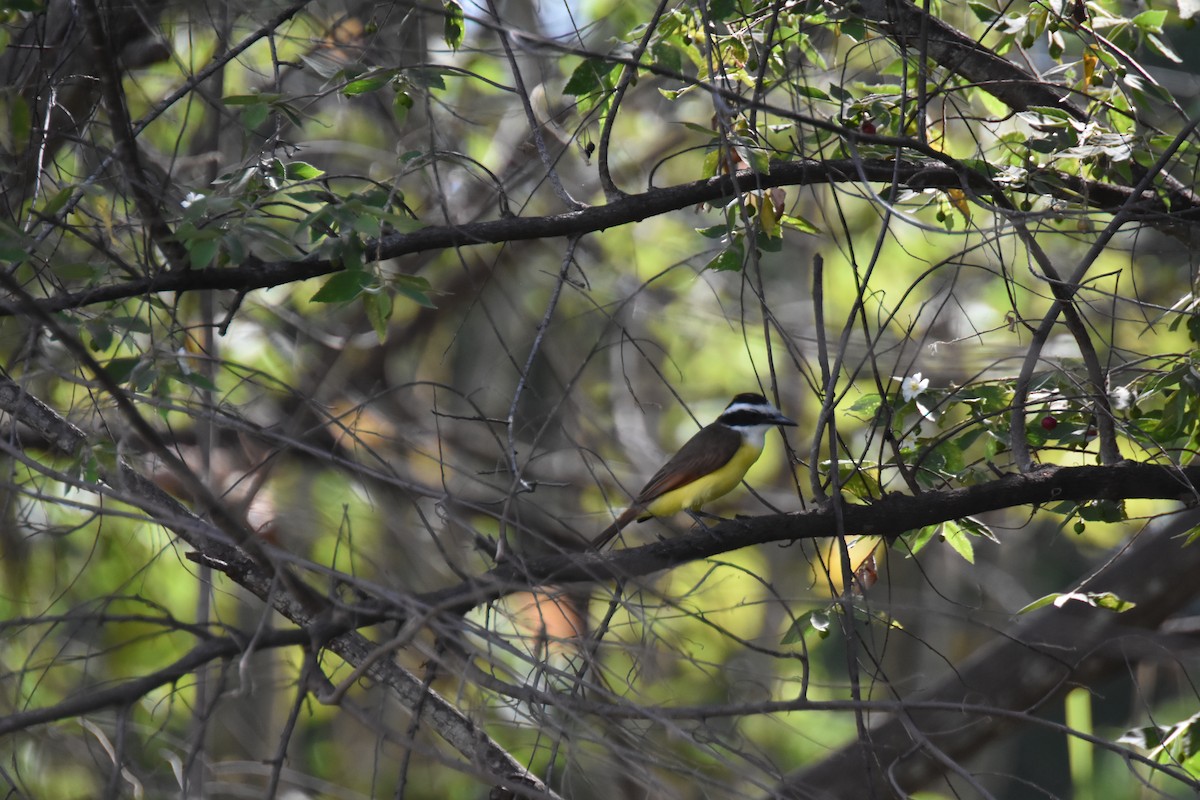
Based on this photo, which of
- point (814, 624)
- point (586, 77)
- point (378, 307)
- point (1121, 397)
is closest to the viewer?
point (378, 307)

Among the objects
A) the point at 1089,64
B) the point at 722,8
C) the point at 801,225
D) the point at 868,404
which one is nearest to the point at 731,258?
the point at 801,225

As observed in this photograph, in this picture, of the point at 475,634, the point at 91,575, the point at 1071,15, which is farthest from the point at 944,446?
the point at 91,575

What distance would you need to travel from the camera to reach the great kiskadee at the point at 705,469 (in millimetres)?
4574

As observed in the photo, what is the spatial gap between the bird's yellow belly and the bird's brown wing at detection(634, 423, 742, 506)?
0.08 ft

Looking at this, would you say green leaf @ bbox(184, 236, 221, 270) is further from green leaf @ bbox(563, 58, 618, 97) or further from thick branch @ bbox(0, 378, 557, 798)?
green leaf @ bbox(563, 58, 618, 97)

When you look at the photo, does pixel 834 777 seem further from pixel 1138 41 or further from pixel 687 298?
pixel 1138 41

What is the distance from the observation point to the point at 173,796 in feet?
9.13

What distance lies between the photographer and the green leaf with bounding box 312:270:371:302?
92.2 inches

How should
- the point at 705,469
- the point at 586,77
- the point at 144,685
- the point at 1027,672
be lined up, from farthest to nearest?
1. the point at 1027,672
2. the point at 705,469
3. the point at 586,77
4. the point at 144,685

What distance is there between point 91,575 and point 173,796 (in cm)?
290

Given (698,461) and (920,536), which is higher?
(698,461)

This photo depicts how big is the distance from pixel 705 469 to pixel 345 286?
8.12 ft

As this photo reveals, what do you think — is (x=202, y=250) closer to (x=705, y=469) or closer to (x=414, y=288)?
(x=414, y=288)

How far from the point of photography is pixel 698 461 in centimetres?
460
